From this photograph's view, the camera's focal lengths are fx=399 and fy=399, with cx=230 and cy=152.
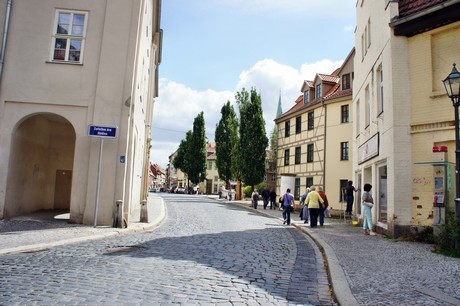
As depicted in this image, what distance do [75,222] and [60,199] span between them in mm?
5442

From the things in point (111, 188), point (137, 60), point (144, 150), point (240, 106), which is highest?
point (240, 106)

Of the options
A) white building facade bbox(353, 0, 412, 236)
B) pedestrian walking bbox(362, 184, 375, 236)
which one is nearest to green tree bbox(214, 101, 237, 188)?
white building facade bbox(353, 0, 412, 236)

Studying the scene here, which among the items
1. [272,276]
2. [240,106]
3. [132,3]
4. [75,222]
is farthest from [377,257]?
[240,106]

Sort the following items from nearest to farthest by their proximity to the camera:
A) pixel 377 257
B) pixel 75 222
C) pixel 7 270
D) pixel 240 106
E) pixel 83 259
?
pixel 7 270
pixel 83 259
pixel 377 257
pixel 75 222
pixel 240 106

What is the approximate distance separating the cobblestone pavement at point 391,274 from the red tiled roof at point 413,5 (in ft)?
23.5

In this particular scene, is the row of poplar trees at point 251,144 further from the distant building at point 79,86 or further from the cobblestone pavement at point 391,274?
the cobblestone pavement at point 391,274

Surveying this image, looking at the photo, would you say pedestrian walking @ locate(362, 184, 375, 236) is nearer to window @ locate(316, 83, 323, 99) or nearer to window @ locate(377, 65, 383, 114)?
window @ locate(377, 65, 383, 114)

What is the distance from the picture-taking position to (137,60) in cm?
1328

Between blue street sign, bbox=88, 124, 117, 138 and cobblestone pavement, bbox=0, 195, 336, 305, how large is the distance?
11.4 feet

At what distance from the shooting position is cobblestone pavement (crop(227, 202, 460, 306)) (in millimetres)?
5363

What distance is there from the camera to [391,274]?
22.6 ft

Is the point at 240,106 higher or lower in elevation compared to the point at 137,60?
higher

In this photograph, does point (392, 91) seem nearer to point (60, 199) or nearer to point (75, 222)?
point (75, 222)

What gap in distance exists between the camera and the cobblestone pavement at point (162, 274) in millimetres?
4926
